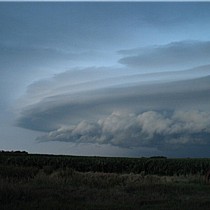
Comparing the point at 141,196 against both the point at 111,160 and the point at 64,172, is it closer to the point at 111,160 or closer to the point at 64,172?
the point at 64,172

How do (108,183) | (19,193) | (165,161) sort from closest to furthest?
(19,193) → (108,183) → (165,161)

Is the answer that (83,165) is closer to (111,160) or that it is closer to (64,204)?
(111,160)

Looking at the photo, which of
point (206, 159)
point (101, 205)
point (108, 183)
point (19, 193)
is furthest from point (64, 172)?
point (206, 159)

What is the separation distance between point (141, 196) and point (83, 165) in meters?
28.9

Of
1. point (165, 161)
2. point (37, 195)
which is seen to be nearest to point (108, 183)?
point (37, 195)

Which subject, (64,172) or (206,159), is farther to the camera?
(206,159)

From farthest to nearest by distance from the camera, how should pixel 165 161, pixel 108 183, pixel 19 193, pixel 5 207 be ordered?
pixel 165 161 → pixel 108 183 → pixel 19 193 → pixel 5 207

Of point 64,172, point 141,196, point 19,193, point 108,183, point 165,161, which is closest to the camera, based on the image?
point 19,193

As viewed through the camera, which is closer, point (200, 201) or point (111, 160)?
point (200, 201)

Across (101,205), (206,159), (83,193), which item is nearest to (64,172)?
(83,193)

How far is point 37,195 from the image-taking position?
14.9m

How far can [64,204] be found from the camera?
12.8 m

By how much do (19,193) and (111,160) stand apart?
3023cm

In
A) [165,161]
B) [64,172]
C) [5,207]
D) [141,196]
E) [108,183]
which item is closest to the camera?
[5,207]
